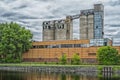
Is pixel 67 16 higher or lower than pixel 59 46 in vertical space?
higher

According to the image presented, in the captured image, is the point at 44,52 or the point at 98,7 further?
the point at 98,7

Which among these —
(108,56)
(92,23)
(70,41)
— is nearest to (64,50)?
(70,41)

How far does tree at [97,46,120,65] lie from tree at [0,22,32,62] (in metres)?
33.8

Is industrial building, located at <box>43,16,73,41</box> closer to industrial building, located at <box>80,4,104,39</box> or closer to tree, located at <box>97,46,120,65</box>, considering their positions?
industrial building, located at <box>80,4,104,39</box>

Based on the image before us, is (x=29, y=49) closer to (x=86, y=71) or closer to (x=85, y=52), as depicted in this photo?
(x=85, y=52)

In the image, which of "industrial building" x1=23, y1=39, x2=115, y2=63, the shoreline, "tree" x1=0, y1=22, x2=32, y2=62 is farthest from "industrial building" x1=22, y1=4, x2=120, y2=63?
the shoreline

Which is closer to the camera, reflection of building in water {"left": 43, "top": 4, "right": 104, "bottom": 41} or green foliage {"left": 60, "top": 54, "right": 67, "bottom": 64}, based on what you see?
green foliage {"left": 60, "top": 54, "right": 67, "bottom": 64}

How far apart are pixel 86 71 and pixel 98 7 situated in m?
61.7

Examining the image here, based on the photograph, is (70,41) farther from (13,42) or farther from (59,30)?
(59,30)

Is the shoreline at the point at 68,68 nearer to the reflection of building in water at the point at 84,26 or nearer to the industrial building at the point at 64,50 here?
the industrial building at the point at 64,50

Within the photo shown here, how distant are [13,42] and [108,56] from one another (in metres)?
38.7

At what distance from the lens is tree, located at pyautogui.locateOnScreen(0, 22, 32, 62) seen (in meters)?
117

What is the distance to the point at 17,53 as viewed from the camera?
395 feet

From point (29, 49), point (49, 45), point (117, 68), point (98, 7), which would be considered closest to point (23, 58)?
point (29, 49)
